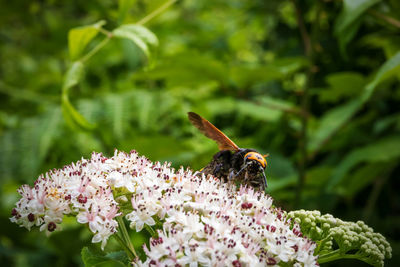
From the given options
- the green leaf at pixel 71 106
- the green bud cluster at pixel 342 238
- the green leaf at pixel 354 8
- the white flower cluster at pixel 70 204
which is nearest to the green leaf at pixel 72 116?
the green leaf at pixel 71 106

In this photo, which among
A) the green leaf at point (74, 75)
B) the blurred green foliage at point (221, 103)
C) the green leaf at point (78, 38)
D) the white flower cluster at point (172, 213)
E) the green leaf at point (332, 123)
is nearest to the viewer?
the white flower cluster at point (172, 213)

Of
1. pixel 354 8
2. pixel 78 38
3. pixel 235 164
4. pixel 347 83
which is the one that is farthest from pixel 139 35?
pixel 347 83

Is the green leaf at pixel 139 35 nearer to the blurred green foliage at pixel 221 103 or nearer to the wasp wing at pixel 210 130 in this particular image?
the blurred green foliage at pixel 221 103

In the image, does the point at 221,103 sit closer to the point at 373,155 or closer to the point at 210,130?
the point at 373,155

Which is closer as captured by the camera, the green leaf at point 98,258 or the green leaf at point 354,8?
the green leaf at point 98,258

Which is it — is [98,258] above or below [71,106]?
below
